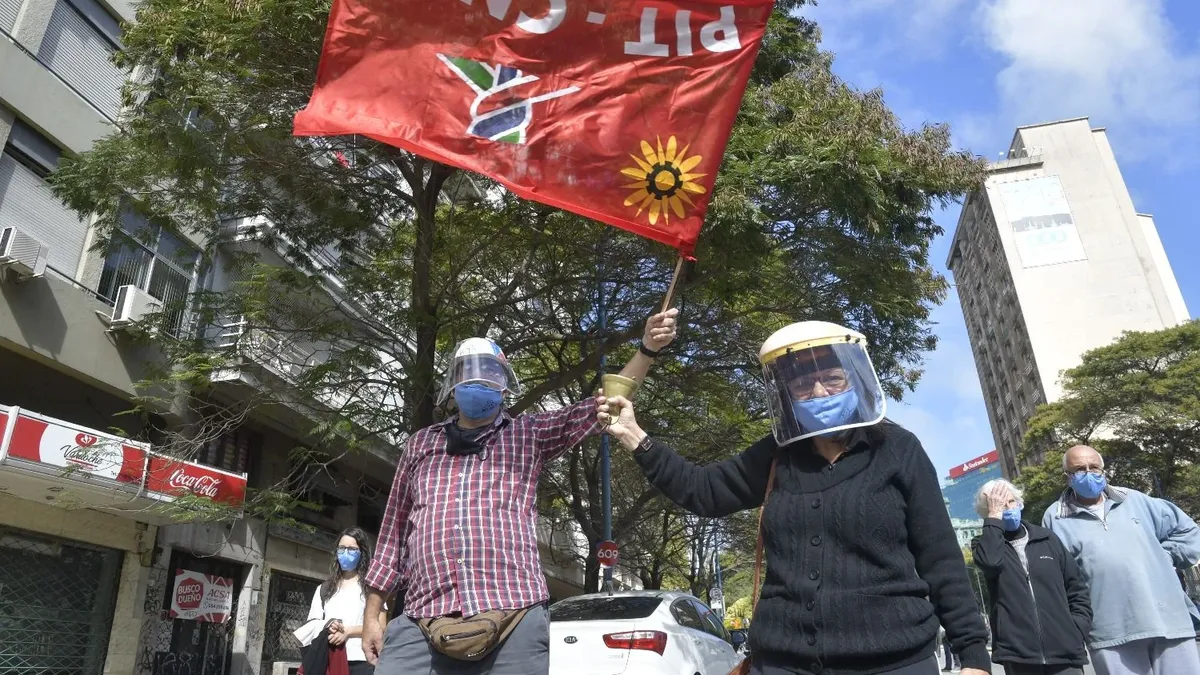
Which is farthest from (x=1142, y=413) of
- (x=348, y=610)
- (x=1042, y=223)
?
(x=348, y=610)

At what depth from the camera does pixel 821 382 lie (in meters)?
2.64

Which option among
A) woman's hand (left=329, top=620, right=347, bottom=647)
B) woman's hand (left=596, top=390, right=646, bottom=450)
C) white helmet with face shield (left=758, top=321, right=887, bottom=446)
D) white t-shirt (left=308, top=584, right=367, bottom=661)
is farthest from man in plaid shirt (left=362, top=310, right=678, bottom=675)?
white t-shirt (left=308, top=584, right=367, bottom=661)

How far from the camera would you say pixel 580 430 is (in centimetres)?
315

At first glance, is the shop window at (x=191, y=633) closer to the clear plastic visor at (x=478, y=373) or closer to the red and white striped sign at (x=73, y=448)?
the red and white striped sign at (x=73, y=448)

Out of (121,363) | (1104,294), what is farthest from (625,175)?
(1104,294)

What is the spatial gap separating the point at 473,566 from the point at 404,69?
2587 millimetres

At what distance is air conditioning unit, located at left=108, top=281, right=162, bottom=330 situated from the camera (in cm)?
1179

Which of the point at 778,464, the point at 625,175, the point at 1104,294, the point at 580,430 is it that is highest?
the point at 1104,294

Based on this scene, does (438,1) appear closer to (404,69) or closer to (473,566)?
(404,69)

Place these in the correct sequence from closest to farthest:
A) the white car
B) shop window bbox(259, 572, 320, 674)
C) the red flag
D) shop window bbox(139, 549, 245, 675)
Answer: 1. the red flag
2. the white car
3. shop window bbox(139, 549, 245, 675)
4. shop window bbox(259, 572, 320, 674)

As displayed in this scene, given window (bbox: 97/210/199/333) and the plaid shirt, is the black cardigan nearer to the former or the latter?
the plaid shirt

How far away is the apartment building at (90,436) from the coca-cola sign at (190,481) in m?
0.03

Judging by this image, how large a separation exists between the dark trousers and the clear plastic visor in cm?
312

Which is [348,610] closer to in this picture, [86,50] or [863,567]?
[863,567]
